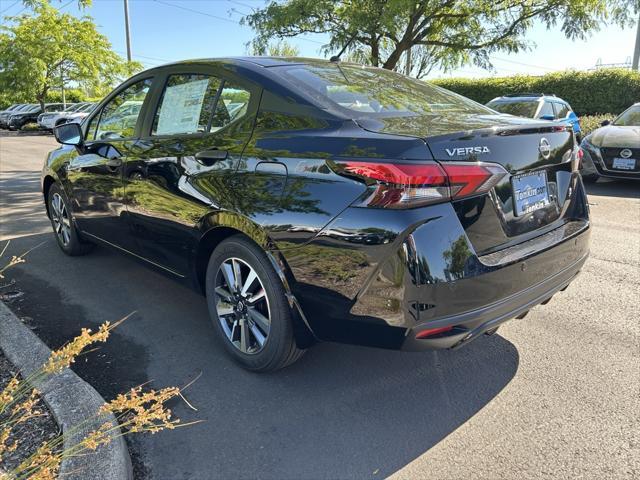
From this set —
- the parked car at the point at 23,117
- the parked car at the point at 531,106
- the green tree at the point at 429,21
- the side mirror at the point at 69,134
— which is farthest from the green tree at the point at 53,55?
the side mirror at the point at 69,134

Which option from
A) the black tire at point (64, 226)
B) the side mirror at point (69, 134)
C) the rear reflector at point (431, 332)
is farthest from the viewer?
the black tire at point (64, 226)

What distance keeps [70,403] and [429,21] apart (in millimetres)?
11870

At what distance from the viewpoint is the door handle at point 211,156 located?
113 inches

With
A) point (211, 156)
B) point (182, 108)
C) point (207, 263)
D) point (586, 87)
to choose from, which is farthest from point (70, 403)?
point (586, 87)

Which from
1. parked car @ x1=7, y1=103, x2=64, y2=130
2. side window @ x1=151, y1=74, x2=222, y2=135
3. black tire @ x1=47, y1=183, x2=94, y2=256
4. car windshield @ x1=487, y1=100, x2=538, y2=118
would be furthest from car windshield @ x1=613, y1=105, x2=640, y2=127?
parked car @ x1=7, y1=103, x2=64, y2=130

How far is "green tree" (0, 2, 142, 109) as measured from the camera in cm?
2925

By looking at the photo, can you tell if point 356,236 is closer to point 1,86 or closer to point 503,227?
point 503,227

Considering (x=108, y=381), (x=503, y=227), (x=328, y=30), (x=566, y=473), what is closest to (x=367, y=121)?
(x=503, y=227)

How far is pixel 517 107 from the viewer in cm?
1054

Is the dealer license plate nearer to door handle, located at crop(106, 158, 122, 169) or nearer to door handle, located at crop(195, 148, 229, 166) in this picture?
door handle, located at crop(195, 148, 229, 166)

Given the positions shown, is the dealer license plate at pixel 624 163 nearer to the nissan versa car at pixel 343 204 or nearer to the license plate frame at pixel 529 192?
the nissan versa car at pixel 343 204

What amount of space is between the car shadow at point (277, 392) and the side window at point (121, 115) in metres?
1.29

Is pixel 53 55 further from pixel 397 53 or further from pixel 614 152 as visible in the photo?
pixel 614 152

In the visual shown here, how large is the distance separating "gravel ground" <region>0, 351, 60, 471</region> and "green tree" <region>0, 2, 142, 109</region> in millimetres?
29937
